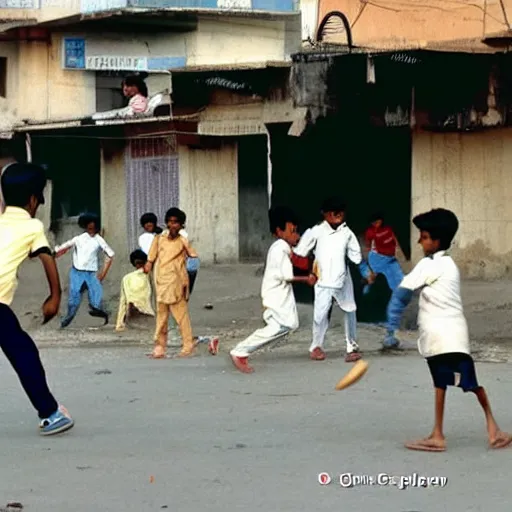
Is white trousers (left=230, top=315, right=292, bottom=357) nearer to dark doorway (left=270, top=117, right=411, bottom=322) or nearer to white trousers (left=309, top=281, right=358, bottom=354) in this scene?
white trousers (left=309, top=281, right=358, bottom=354)

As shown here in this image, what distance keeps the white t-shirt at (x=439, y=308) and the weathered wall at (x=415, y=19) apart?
1083 cm

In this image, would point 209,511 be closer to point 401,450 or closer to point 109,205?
point 401,450

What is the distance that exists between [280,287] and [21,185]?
145 inches

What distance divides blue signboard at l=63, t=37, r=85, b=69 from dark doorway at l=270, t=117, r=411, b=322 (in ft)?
28.1

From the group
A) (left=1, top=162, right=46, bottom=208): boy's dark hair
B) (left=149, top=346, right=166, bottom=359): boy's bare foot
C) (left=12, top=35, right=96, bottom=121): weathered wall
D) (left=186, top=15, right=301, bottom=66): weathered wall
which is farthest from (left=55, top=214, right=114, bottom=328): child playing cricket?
(left=12, top=35, right=96, bottom=121): weathered wall

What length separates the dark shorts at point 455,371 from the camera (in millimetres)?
7535

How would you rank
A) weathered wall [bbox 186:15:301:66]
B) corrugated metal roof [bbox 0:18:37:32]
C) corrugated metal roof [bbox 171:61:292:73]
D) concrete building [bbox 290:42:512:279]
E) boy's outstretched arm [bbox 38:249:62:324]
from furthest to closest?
1. corrugated metal roof [bbox 0:18:37:32]
2. weathered wall [bbox 186:15:301:66]
3. corrugated metal roof [bbox 171:61:292:73]
4. concrete building [bbox 290:42:512:279]
5. boy's outstretched arm [bbox 38:249:62:324]

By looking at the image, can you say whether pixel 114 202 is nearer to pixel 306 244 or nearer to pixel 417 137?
pixel 417 137

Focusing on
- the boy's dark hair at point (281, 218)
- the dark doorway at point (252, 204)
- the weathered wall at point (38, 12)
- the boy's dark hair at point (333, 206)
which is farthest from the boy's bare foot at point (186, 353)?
the weathered wall at point (38, 12)

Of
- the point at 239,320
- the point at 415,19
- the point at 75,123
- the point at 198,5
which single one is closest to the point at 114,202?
the point at 75,123

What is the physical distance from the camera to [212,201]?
936 inches

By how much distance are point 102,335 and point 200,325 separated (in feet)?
5.19

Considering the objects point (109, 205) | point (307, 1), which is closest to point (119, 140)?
point (109, 205)

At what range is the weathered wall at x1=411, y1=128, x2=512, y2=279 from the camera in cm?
1845
